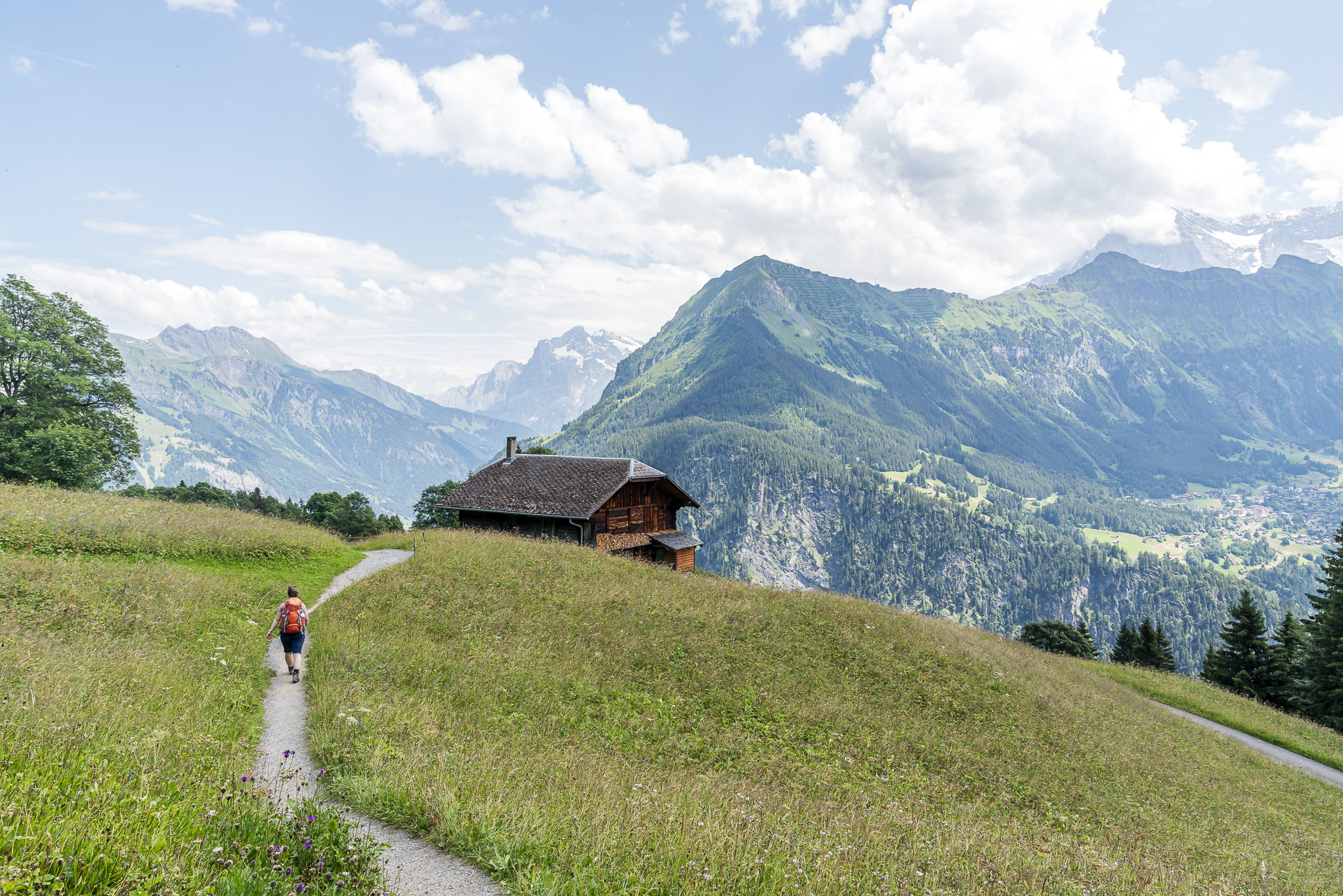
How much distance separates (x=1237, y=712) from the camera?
2955 centimetres

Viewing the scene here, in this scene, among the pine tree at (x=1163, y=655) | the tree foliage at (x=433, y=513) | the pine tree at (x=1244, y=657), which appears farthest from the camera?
the tree foliage at (x=433, y=513)

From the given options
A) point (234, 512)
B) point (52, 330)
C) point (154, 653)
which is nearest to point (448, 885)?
point (154, 653)

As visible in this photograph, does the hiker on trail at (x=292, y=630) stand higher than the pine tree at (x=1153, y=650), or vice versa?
the hiker on trail at (x=292, y=630)

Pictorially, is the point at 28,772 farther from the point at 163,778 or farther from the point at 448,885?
the point at 448,885

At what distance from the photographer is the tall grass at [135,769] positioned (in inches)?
152

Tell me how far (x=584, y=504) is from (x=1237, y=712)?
37.5m

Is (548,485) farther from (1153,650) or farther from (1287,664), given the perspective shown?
(1153,650)

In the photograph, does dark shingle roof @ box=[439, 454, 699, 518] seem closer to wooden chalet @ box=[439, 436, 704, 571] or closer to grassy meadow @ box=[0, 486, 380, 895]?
wooden chalet @ box=[439, 436, 704, 571]

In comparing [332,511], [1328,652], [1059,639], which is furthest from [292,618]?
[332,511]

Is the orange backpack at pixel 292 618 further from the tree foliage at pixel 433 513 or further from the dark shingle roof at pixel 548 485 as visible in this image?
the tree foliage at pixel 433 513

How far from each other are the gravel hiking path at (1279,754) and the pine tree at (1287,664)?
22393mm

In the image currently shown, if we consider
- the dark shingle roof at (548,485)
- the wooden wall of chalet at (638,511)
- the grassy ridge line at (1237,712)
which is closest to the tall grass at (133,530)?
the dark shingle roof at (548,485)

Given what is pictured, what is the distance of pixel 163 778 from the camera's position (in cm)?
568

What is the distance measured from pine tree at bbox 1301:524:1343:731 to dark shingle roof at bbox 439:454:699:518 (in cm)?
4116
